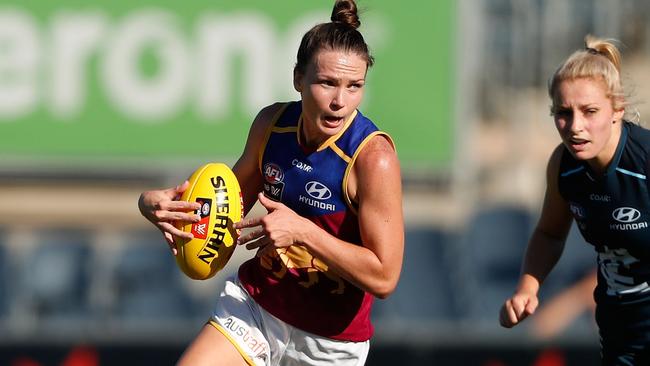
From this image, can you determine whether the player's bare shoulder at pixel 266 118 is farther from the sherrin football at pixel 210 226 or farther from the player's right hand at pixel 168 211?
the player's right hand at pixel 168 211

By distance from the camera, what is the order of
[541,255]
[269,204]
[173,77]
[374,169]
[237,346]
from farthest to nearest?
[173,77]
[541,255]
[237,346]
[374,169]
[269,204]

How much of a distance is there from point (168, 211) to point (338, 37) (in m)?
0.94

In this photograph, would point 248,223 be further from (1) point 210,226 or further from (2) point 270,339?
(2) point 270,339

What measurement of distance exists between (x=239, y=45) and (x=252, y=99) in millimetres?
481

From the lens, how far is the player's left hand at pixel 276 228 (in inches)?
190

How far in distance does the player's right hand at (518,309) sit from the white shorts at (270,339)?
2.01 feet

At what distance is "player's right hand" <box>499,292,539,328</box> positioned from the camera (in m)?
5.38

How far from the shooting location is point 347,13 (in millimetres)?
5207

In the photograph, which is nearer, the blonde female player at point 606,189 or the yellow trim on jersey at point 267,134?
the blonde female player at point 606,189

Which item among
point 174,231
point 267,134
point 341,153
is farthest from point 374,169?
point 174,231

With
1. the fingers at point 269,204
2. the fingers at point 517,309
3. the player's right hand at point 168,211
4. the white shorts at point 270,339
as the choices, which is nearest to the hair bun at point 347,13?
the fingers at point 269,204

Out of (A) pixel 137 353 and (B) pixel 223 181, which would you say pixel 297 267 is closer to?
(B) pixel 223 181

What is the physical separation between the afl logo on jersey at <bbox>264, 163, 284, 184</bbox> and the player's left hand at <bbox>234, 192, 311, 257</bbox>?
0.36 meters

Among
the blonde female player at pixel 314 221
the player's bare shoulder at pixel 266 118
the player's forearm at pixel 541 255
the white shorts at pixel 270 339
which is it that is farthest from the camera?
the player's forearm at pixel 541 255
